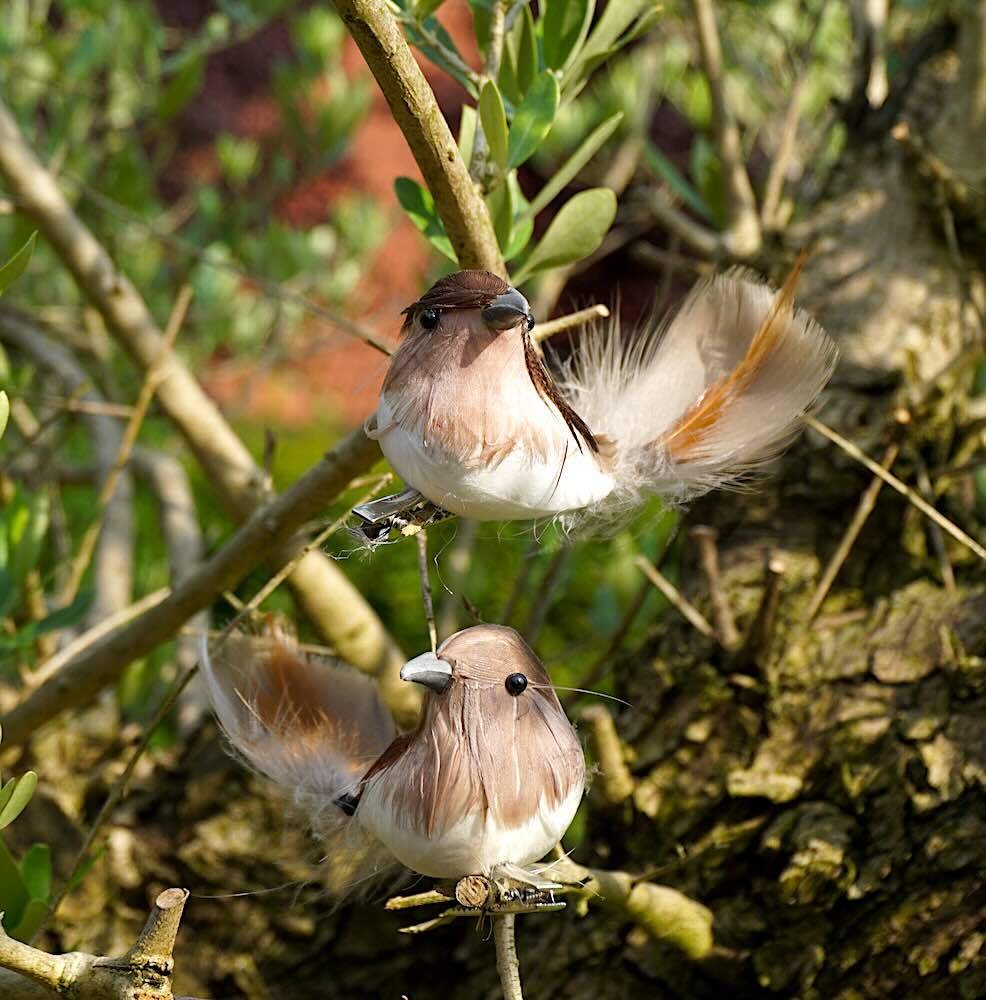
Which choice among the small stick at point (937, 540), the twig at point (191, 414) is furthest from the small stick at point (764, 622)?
the twig at point (191, 414)

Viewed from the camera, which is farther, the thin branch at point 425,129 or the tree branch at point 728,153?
the tree branch at point 728,153

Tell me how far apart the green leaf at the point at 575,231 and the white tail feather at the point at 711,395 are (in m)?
0.05

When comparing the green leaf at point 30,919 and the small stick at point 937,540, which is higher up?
the small stick at point 937,540

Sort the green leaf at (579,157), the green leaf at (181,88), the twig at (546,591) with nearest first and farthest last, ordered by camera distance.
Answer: the green leaf at (579,157), the twig at (546,591), the green leaf at (181,88)

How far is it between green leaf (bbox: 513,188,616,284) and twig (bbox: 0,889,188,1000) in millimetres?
273

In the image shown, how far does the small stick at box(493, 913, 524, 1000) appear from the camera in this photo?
0.38 metres

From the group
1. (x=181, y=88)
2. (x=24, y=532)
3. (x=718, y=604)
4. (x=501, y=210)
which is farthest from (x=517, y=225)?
(x=181, y=88)

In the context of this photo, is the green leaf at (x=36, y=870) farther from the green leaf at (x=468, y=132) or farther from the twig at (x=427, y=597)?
the green leaf at (x=468, y=132)

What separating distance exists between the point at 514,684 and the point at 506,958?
0.09m

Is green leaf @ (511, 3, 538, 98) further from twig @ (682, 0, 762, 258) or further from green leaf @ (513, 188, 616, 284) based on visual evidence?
twig @ (682, 0, 762, 258)

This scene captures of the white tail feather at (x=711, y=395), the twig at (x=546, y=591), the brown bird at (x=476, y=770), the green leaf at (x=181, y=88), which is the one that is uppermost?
the green leaf at (x=181, y=88)

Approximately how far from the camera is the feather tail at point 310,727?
45 centimetres

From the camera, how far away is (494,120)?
0.43 meters

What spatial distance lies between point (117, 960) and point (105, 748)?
0.63m
